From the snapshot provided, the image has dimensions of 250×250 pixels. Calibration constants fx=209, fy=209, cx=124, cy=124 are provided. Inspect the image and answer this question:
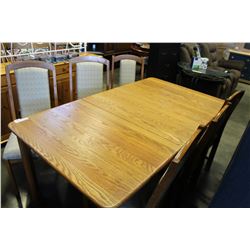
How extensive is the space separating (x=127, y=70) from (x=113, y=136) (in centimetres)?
138

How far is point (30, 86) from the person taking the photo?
5.90 feet

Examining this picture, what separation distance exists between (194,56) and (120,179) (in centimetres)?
368

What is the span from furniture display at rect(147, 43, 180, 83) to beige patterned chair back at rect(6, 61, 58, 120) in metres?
2.38

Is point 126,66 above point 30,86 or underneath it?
above

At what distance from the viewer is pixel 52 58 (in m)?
2.46

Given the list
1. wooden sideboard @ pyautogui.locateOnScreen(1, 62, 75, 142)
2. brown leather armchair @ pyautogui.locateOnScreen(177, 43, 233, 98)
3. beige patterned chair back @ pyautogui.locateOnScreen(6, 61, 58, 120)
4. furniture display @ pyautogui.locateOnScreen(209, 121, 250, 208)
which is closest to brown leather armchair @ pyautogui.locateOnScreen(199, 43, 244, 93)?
brown leather armchair @ pyautogui.locateOnScreen(177, 43, 233, 98)

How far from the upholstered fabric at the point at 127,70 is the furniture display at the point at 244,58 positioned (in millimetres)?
3708

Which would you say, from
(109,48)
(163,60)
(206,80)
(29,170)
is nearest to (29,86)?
(29,170)

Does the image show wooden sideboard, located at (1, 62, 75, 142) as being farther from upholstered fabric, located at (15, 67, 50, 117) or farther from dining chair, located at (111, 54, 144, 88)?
dining chair, located at (111, 54, 144, 88)

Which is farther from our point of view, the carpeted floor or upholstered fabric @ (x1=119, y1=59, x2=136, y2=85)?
upholstered fabric @ (x1=119, y1=59, x2=136, y2=85)

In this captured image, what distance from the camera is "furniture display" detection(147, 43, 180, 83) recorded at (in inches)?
147

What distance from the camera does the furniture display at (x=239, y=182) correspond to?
0.72 meters

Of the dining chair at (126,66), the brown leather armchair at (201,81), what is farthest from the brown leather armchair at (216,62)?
the dining chair at (126,66)

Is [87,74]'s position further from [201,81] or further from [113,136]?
[201,81]
